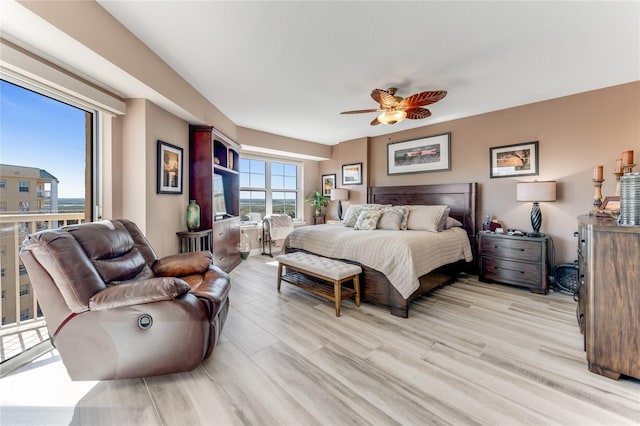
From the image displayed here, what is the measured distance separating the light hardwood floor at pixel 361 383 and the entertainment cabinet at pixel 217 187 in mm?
1757

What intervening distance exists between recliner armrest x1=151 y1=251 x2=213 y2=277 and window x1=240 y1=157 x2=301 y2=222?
123 inches

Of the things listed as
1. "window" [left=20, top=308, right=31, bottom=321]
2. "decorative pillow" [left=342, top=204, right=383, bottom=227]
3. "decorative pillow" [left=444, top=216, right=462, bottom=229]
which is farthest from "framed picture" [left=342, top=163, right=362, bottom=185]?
"window" [left=20, top=308, right=31, bottom=321]

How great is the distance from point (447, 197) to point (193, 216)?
386 cm

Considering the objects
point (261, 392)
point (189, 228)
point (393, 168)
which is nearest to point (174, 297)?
point (261, 392)

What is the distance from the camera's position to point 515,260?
130 inches

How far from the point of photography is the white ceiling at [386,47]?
72.7 inches

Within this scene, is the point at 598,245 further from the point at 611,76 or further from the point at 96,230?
the point at 96,230

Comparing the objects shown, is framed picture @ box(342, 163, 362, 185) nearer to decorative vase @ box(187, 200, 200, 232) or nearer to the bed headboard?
the bed headboard

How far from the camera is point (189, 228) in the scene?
3434 millimetres

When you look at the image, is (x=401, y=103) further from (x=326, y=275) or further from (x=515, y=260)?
(x=515, y=260)

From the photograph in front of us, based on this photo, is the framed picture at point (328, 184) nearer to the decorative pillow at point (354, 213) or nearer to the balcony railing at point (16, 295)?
the decorative pillow at point (354, 213)

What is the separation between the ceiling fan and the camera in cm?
261

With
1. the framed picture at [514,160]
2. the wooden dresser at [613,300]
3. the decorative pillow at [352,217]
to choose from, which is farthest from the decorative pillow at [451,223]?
the wooden dresser at [613,300]

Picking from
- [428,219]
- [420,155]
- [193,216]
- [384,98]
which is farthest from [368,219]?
[193,216]
